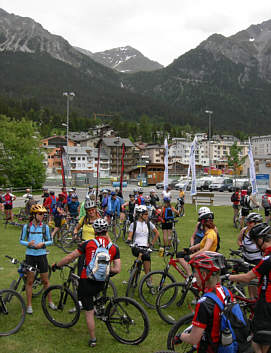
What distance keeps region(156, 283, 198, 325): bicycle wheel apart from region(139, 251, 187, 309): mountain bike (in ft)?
1.19

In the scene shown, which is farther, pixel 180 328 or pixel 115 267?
pixel 115 267

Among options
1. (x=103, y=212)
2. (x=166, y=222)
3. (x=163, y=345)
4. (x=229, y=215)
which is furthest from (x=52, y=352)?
(x=229, y=215)

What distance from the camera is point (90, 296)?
4898 mm

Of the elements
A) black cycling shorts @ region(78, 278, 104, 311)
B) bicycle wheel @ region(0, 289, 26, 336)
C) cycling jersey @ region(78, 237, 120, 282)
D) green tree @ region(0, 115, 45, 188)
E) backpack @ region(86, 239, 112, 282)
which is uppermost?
green tree @ region(0, 115, 45, 188)

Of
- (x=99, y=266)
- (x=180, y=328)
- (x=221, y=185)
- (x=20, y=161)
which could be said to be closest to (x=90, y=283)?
(x=99, y=266)

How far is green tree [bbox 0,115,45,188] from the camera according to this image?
4153cm

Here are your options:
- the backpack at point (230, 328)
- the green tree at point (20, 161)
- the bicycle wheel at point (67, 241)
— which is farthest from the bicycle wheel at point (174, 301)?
the green tree at point (20, 161)

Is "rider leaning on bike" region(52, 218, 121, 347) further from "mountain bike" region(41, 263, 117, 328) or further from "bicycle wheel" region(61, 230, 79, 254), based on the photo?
"bicycle wheel" region(61, 230, 79, 254)

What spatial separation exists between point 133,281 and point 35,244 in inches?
85.4

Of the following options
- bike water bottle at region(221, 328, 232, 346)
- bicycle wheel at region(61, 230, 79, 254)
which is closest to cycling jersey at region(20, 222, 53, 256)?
bike water bottle at region(221, 328, 232, 346)

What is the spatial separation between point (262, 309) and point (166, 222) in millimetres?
8190

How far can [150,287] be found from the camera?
21.5 feet

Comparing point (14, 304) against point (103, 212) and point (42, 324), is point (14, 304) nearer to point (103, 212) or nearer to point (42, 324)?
point (42, 324)

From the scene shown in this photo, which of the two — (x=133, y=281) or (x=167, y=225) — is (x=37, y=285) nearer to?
(x=133, y=281)
